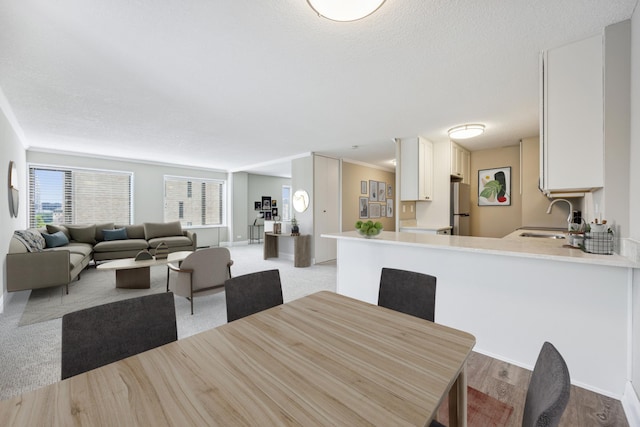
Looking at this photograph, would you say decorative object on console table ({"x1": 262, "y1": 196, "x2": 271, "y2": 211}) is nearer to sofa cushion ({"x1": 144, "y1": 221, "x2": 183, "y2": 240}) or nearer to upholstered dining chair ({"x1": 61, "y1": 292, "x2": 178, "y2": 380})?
sofa cushion ({"x1": 144, "y1": 221, "x2": 183, "y2": 240})

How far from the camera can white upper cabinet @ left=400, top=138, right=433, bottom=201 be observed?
14.7 feet

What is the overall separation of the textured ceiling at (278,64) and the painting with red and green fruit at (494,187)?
1.05 metres

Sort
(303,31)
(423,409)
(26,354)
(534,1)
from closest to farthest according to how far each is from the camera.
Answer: (423,409) < (534,1) < (303,31) < (26,354)

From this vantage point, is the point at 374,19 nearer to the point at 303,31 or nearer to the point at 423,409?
the point at 303,31

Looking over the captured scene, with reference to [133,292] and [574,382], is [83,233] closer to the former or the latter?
[133,292]

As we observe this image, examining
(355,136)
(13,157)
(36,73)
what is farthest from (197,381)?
(13,157)

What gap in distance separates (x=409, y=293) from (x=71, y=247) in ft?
19.5

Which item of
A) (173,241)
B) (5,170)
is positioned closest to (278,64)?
(5,170)

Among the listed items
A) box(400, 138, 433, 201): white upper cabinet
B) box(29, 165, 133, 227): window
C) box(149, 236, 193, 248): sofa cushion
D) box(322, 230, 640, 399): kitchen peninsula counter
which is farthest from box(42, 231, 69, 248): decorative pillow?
box(400, 138, 433, 201): white upper cabinet

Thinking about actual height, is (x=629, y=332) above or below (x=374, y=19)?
below

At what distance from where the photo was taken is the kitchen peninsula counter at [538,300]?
5.48 ft

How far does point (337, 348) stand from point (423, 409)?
355mm

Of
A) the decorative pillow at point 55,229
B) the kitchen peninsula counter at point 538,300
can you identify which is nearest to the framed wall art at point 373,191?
the kitchen peninsula counter at point 538,300

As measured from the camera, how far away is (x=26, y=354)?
2.18m
